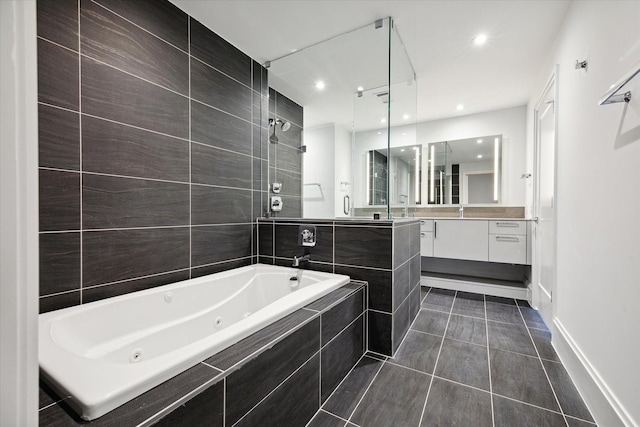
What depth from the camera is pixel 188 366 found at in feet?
2.83

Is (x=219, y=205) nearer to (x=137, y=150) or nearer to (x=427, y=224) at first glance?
(x=137, y=150)

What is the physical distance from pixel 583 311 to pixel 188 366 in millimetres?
1982

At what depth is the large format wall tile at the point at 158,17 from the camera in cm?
160

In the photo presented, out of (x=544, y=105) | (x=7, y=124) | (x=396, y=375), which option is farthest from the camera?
(x=544, y=105)

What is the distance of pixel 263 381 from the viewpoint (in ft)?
3.20

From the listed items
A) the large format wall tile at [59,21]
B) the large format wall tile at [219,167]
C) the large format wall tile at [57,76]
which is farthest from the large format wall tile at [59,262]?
the large format wall tile at [59,21]

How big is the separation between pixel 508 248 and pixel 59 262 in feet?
12.4

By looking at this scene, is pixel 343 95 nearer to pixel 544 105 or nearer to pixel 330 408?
pixel 544 105

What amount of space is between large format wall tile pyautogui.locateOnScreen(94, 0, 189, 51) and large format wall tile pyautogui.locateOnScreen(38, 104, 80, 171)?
0.71 m

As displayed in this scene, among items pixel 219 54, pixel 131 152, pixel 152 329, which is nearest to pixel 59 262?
pixel 152 329

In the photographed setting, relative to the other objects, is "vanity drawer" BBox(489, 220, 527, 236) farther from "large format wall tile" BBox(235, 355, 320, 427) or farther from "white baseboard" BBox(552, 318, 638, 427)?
"large format wall tile" BBox(235, 355, 320, 427)

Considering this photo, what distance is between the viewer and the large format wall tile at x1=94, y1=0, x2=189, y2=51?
1.60m

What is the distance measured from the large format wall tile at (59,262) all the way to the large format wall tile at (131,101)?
677 millimetres

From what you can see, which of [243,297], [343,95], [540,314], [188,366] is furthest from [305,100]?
[540,314]
